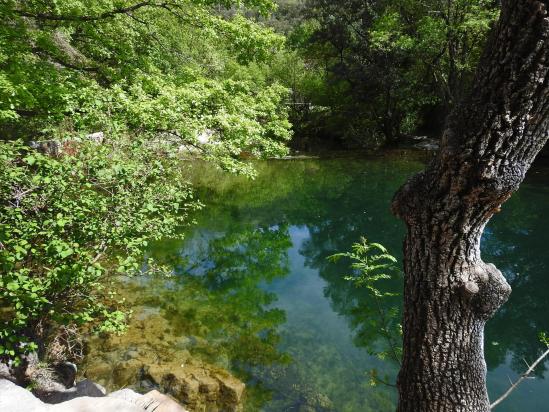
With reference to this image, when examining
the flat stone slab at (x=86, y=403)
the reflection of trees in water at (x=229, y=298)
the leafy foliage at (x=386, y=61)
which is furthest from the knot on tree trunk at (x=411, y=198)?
the leafy foliage at (x=386, y=61)

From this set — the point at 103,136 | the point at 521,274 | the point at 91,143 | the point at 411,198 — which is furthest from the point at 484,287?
the point at 521,274

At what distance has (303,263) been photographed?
1106 centimetres

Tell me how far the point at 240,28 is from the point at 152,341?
257 inches

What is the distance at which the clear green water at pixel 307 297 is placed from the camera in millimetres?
6508

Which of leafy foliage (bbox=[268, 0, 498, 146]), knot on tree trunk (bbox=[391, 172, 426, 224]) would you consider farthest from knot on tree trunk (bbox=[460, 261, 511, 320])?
leafy foliage (bbox=[268, 0, 498, 146])

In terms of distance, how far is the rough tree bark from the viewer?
208cm

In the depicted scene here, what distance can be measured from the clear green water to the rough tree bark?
3.57 meters

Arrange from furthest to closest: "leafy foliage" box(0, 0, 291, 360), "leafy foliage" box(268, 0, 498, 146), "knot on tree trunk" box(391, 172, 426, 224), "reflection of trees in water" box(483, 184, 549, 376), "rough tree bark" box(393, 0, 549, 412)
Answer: "leafy foliage" box(268, 0, 498, 146) → "reflection of trees in water" box(483, 184, 549, 376) → "leafy foliage" box(0, 0, 291, 360) → "knot on tree trunk" box(391, 172, 426, 224) → "rough tree bark" box(393, 0, 549, 412)

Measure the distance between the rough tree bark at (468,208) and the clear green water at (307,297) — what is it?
11.7 feet

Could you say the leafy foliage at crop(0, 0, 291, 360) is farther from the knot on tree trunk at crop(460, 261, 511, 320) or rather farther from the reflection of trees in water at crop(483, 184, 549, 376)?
the reflection of trees in water at crop(483, 184, 549, 376)

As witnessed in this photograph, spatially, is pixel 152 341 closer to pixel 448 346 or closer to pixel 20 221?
pixel 20 221

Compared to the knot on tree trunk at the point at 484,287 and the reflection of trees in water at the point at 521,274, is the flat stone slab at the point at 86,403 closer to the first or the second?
the knot on tree trunk at the point at 484,287

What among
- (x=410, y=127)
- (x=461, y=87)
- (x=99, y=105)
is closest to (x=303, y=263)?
(x=99, y=105)

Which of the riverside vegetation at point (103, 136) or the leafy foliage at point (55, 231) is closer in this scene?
the leafy foliage at point (55, 231)
